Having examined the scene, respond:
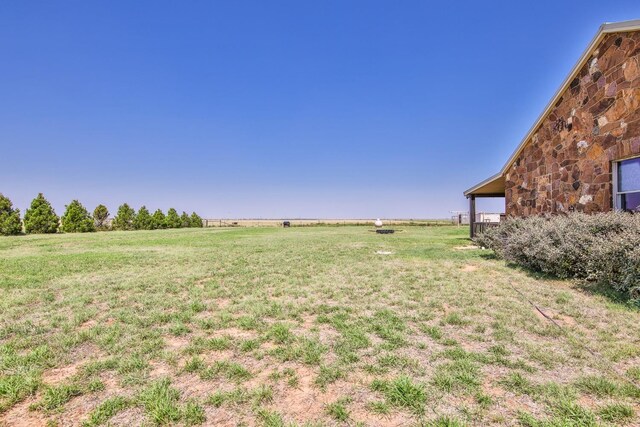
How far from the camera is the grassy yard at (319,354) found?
242 centimetres

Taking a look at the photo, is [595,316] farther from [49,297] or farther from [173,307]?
[49,297]

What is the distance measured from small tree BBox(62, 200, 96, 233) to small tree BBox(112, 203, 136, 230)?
3.60 metres

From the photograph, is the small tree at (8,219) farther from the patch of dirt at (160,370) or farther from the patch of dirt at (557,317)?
the patch of dirt at (557,317)

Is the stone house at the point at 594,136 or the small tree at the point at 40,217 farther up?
the stone house at the point at 594,136

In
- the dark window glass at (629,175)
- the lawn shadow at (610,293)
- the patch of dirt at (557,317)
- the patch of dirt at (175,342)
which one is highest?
the dark window glass at (629,175)

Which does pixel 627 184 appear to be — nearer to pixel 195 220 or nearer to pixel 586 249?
pixel 586 249

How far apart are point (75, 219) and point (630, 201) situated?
35112mm

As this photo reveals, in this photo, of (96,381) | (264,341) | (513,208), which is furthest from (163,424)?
(513,208)

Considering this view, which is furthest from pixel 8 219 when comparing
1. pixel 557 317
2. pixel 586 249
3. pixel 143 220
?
pixel 586 249

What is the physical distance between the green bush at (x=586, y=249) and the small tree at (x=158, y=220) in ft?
117

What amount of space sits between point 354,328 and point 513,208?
1130 cm

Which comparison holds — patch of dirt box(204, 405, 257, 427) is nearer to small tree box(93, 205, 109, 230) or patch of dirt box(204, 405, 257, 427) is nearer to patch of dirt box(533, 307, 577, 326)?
patch of dirt box(533, 307, 577, 326)

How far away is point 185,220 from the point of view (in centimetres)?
4131

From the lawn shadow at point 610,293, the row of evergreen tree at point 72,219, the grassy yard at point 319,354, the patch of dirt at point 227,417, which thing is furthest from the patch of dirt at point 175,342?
the row of evergreen tree at point 72,219
